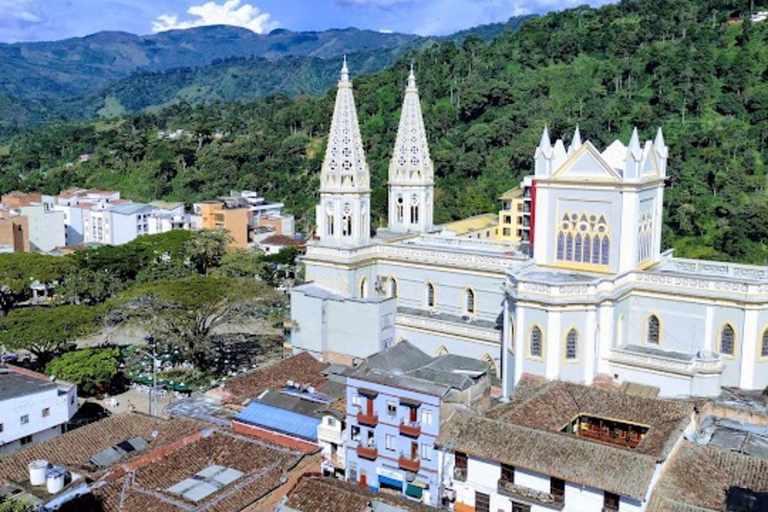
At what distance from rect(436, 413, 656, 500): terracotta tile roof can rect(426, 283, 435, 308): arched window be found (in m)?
13.9

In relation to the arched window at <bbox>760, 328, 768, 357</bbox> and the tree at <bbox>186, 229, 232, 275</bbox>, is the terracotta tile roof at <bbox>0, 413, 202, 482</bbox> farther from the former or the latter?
the tree at <bbox>186, 229, 232, 275</bbox>

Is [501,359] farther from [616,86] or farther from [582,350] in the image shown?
[616,86]

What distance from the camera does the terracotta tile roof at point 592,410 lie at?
22109 millimetres

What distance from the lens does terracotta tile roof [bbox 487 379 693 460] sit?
22.1 metres

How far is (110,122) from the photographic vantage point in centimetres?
14725

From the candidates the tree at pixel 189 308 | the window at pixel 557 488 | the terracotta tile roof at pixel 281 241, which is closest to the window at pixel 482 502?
the window at pixel 557 488

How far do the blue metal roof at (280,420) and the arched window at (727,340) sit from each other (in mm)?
15363

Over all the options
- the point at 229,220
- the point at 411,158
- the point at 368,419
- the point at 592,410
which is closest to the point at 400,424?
the point at 368,419

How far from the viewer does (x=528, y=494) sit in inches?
796

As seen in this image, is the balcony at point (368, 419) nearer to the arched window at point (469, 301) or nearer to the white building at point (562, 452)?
the white building at point (562, 452)

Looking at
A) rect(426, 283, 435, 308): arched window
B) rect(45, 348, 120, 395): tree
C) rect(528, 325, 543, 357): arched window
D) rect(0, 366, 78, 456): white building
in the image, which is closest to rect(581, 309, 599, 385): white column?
rect(528, 325, 543, 357): arched window

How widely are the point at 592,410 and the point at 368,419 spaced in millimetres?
6929

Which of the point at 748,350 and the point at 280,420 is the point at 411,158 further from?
the point at 748,350

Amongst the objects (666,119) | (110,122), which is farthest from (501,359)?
(110,122)
